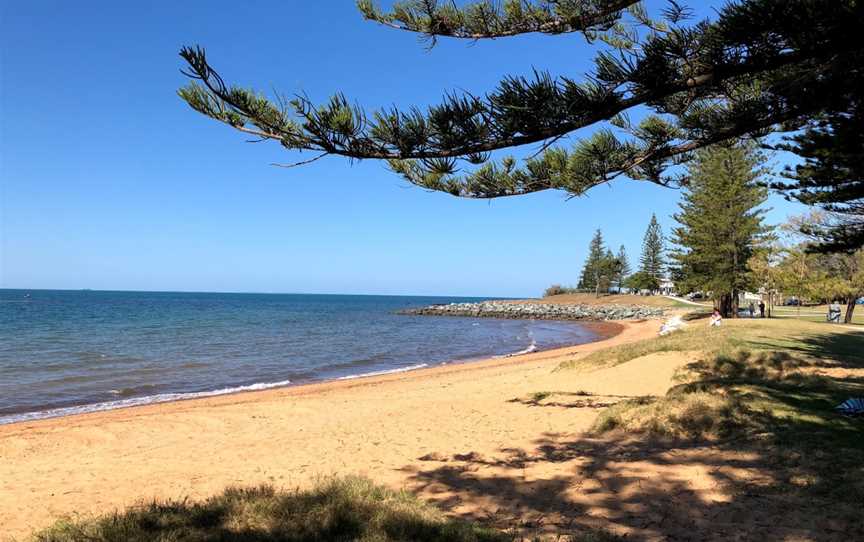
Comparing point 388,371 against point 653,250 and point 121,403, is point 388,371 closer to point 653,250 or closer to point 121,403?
point 121,403

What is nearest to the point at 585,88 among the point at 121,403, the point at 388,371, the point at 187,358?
the point at 121,403

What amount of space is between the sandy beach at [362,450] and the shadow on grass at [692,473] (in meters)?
0.03

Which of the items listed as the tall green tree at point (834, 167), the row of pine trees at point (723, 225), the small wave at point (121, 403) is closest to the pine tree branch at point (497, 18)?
the tall green tree at point (834, 167)

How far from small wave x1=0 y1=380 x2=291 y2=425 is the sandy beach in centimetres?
98

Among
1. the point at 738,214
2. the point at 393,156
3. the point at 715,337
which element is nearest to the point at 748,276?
the point at 738,214

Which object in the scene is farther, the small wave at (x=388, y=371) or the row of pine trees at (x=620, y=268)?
the row of pine trees at (x=620, y=268)

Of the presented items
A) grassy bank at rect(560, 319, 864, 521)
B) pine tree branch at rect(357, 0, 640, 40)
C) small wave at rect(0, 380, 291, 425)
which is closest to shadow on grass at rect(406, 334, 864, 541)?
grassy bank at rect(560, 319, 864, 521)

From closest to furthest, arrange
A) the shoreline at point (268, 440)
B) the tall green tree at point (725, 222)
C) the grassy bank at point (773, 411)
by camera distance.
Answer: the grassy bank at point (773, 411)
the shoreline at point (268, 440)
the tall green tree at point (725, 222)

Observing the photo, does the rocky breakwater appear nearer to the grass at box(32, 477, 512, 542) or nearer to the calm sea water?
the calm sea water

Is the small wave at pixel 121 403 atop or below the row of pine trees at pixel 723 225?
below

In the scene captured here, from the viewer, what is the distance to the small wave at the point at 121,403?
11788mm

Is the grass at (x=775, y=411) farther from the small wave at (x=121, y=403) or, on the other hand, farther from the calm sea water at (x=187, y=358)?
the calm sea water at (x=187, y=358)

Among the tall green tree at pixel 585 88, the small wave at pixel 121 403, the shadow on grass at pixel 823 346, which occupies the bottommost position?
the small wave at pixel 121 403

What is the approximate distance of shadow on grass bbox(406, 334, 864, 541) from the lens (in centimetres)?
371
